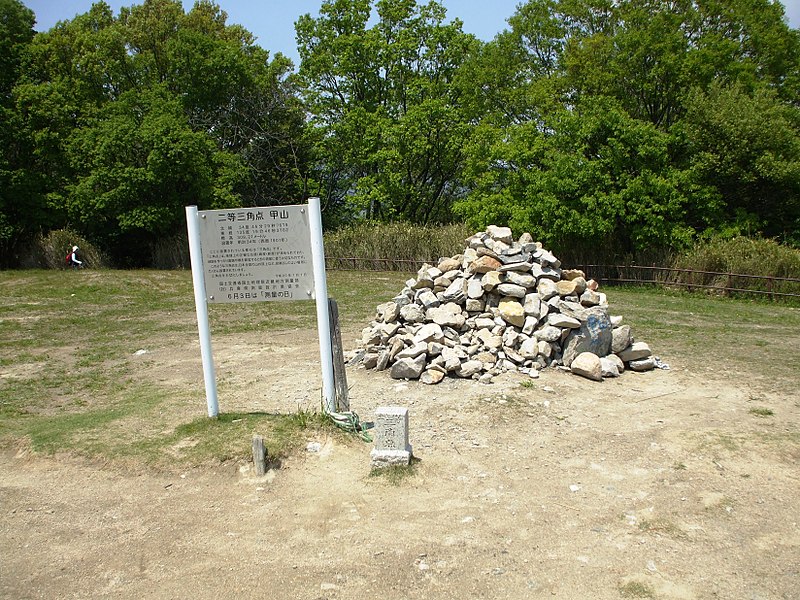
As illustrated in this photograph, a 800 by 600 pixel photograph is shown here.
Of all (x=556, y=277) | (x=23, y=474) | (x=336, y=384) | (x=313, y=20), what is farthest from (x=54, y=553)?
(x=313, y=20)

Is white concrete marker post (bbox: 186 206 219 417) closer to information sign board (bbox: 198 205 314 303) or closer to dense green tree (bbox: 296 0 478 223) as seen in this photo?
information sign board (bbox: 198 205 314 303)

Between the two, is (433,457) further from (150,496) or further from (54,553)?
(54,553)

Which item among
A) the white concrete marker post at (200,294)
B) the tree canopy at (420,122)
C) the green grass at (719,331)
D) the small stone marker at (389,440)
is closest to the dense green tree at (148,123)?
the tree canopy at (420,122)

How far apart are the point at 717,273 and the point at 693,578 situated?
17173mm

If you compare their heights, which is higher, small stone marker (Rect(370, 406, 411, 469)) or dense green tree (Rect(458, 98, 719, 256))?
dense green tree (Rect(458, 98, 719, 256))

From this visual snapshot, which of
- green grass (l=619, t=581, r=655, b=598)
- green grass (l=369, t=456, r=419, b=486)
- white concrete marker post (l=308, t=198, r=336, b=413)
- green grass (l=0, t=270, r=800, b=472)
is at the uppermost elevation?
white concrete marker post (l=308, t=198, r=336, b=413)

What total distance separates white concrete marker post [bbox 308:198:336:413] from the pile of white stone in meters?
2.00

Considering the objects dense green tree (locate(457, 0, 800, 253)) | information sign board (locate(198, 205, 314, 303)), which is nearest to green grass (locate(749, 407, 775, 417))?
information sign board (locate(198, 205, 314, 303))

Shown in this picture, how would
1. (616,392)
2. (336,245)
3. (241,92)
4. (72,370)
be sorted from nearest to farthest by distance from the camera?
1. (616,392)
2. (72,370)
3. (336,245)
4. (241,92)

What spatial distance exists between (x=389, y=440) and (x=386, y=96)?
28.7 m

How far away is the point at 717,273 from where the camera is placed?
1944 centimetres

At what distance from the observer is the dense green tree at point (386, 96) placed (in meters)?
30.5

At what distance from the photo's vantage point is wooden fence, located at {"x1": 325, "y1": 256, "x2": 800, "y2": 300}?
18.4m

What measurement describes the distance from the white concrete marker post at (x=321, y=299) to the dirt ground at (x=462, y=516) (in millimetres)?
607
